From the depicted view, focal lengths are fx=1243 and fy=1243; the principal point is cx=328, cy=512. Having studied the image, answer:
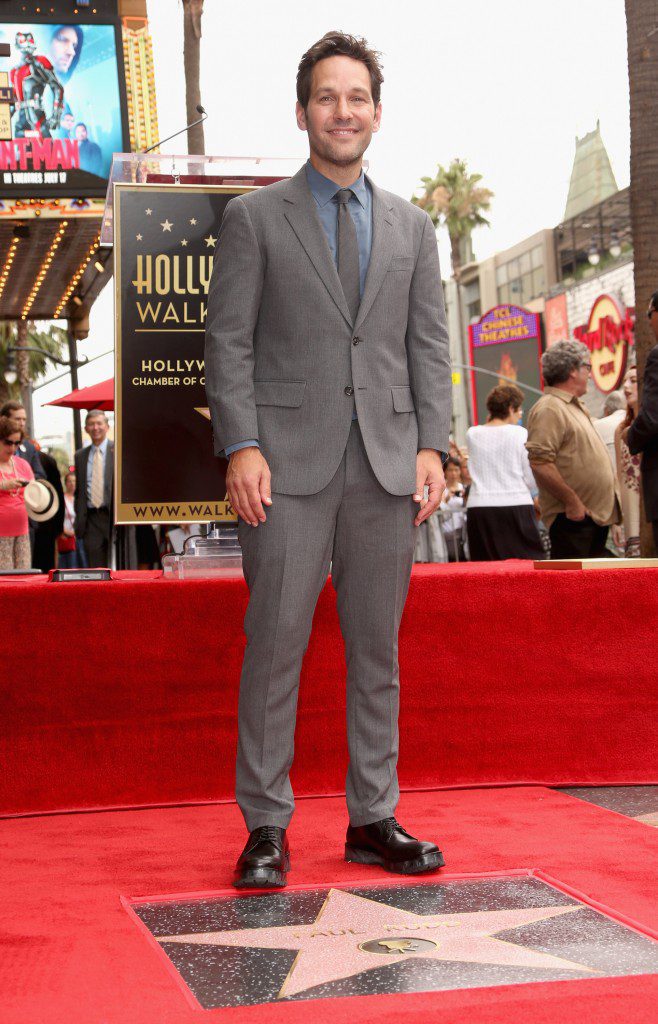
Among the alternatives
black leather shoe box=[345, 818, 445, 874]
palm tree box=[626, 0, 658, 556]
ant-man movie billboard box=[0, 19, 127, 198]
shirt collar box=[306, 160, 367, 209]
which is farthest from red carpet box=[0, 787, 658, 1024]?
ant-man movie billboard box=[0, 19, 127, 198]

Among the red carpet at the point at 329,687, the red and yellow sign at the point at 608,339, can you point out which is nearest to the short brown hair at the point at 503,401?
the red carpet at the point at 329,687

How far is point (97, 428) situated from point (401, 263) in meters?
7.48

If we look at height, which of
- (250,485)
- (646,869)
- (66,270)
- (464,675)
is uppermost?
(66,270)

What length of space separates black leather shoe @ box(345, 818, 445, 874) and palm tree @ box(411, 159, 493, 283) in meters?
49.1

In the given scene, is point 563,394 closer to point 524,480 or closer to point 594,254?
point 524,480

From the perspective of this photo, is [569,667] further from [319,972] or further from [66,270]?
[66,270]

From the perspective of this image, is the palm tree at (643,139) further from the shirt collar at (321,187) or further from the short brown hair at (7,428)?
the shirt collar at (321,187)

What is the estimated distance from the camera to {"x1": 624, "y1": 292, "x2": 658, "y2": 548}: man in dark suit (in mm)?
5012

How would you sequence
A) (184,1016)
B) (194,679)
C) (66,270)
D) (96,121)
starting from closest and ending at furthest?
(184,1016), (194,679), (96,121), (66,270)

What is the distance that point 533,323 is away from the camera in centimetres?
4338

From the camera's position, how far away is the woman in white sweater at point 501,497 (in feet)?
24.2

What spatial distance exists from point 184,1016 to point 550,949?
30.5 inches

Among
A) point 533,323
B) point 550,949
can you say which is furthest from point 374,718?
point 533,323

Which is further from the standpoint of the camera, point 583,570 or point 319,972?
point 583,570
